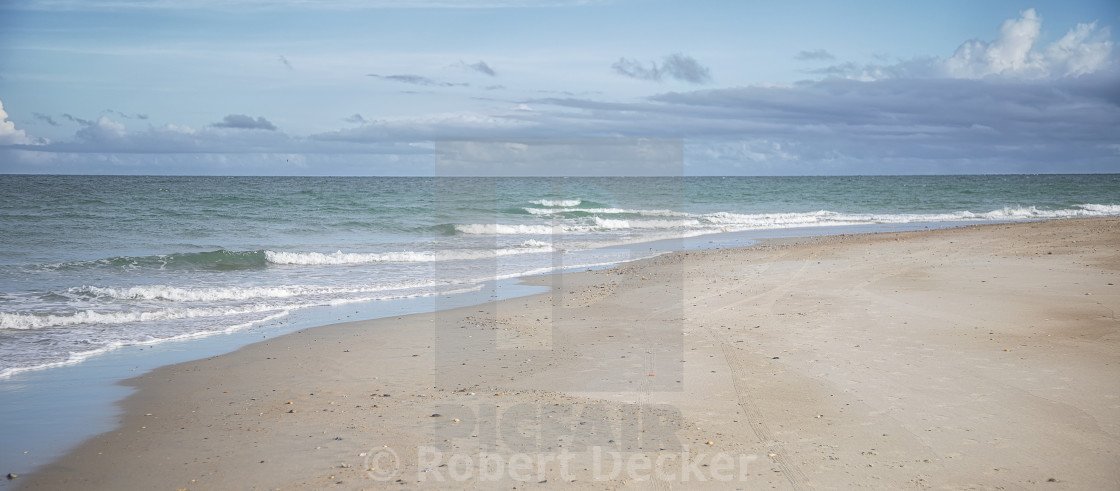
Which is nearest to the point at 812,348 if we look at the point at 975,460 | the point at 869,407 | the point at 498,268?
the point at 869,407

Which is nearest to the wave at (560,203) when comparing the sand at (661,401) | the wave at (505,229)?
the wave at (505,229)

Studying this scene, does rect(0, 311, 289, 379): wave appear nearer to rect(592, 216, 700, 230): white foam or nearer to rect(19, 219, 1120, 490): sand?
rect(19, 219, 1120, 490): sand

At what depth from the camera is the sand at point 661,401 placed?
14.5 feet

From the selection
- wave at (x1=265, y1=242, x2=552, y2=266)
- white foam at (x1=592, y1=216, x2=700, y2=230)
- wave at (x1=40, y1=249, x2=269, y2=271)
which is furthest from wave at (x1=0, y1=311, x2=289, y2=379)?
white foam at (x1=592, y1=216, x2=700, y2=230)

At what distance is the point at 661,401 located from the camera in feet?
19.0

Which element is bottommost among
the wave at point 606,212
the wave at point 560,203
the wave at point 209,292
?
the wave at point 209,292

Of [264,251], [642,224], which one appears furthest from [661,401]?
[642,224]

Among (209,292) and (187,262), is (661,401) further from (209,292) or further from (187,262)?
(187,262)

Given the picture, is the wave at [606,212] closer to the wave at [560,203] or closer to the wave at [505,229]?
the wave at [560,203]

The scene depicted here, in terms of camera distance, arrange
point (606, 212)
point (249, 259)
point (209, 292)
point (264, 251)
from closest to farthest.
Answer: point (209, 292) < point (249, 259) < point (264, 251) < point (606, 212)

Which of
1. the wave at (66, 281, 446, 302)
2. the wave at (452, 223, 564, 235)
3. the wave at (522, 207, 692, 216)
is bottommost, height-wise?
the wave at (66, 281, 446, 302)

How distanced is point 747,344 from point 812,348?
68cm

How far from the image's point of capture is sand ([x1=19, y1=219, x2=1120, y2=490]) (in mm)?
4434

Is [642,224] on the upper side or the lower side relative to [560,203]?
lower
